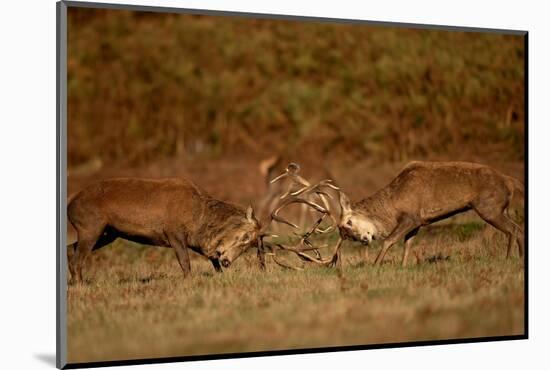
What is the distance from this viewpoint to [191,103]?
547 inches

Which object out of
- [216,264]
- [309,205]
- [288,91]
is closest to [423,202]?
[309,205]

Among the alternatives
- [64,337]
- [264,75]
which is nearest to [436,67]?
[264,75]

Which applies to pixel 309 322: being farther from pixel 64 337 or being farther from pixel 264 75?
pixel 264 75

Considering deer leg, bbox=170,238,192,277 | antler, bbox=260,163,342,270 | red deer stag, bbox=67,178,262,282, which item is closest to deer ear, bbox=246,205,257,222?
red deer stag, bbox=67,178,262,282

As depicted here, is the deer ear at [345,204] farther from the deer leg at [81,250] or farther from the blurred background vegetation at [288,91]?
the deer leg at [81,250]

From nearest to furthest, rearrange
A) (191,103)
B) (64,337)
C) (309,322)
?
1. (64,337)
2. (309,322)
3. (191,103)

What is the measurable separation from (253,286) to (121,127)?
2.56 m

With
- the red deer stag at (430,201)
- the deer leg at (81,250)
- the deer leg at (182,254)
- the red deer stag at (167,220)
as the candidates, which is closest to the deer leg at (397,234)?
the red deer stag at (430,201)

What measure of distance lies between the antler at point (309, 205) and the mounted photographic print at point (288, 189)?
2cm

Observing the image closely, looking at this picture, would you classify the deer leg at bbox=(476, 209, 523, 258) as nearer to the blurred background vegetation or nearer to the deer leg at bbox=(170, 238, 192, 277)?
the blurred background vegetation

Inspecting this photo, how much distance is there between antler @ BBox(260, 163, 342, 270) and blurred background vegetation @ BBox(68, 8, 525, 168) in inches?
48.8

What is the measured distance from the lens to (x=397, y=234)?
39.8 ft

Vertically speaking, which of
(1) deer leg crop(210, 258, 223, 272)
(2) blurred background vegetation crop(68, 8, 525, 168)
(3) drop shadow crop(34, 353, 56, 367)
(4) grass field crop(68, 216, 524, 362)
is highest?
(2) blurred background vegetation crop(68, 8, 525, 168)

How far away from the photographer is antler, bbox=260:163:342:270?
38.5 feet
